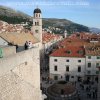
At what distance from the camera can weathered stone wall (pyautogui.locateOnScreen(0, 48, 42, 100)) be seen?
11664 mm

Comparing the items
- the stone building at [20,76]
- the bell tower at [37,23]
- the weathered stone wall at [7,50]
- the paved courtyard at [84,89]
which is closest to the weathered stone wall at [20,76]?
the stone building at [20,76]

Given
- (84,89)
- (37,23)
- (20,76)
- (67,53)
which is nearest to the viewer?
(20,76)

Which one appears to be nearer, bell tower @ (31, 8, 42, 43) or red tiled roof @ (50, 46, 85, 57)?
red tiled roof @ (50, 46, 85, 57)

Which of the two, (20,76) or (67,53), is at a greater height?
(20,76)

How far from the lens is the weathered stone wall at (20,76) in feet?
38.3

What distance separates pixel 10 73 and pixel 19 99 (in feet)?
5.47

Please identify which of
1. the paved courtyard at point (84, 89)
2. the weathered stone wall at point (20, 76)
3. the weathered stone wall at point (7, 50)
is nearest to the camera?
the weathered stone wall at point (20, 76)

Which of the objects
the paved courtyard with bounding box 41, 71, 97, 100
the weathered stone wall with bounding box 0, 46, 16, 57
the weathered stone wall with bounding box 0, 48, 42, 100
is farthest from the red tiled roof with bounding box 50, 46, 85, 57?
the weathered stone wall with bounding box 0, 46, 16, 57

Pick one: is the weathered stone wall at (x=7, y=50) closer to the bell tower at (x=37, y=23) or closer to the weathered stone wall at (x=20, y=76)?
the weathered stone wall at (x=20, y=76)

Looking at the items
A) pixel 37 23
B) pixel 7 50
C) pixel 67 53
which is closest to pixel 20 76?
pixel 7 50

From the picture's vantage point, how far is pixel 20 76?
13438 mm

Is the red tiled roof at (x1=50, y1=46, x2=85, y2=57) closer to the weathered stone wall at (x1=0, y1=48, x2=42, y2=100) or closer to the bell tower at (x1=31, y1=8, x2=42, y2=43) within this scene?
the bell tower at (x1=31, y1=8, x2=42, y2=43)

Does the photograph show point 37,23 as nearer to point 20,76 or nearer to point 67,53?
point 67,53

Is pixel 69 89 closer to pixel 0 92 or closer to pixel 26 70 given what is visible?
pixel 26 70
